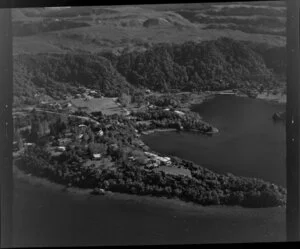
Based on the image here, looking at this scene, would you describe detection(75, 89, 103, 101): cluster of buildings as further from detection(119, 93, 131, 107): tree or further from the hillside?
the hillside

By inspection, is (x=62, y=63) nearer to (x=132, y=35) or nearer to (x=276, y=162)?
(x=132, y=35)

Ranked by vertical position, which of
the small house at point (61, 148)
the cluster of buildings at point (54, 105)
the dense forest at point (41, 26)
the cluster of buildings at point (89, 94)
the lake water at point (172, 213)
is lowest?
the lake water at point (172, 213)

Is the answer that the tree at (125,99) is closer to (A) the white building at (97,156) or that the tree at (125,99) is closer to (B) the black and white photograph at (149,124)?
(B) the black and white photograph at (149,124)

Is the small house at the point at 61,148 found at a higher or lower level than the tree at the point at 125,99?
lower

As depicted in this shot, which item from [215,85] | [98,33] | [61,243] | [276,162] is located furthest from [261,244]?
[98,33]

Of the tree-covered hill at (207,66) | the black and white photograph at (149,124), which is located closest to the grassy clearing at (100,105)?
the black and white photograph at (149,124)

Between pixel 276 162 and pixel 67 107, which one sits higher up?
pixel 67 107

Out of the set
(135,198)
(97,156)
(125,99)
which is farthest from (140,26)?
(135,198)
